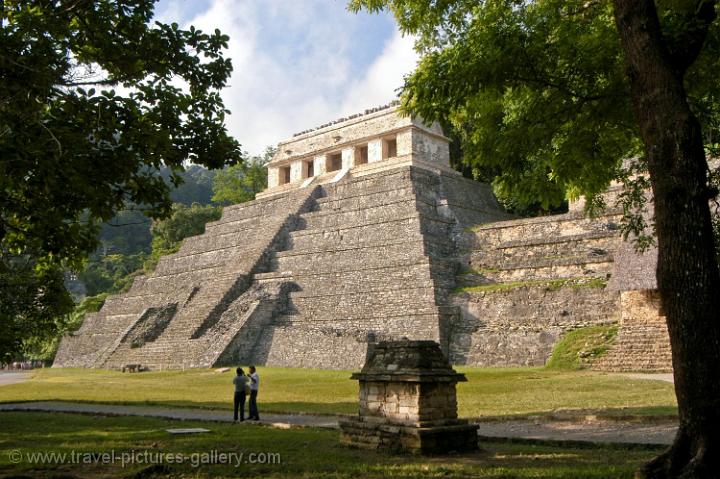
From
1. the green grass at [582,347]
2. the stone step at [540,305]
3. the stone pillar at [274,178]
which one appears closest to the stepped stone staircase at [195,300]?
the stone pillar at [274,178]

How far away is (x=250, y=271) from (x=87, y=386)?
8.98 m

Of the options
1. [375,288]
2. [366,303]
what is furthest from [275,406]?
[375,288]

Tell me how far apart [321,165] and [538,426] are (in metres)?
24.8

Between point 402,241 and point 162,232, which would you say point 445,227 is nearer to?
point 402,241

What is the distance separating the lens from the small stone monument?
265 inches

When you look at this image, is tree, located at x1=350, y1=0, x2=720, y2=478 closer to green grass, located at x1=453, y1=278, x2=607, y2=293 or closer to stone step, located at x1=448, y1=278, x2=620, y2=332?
stone step, located at x1=448, y1=278, x2=620, y2=332

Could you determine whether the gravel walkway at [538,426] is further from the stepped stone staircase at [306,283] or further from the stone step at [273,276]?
the stone step at [273,276]

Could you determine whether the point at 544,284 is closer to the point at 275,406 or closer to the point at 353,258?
the point at 353,258

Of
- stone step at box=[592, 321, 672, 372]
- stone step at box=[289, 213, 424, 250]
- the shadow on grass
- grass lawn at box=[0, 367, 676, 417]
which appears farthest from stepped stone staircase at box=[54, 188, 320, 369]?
stone step at box=[592, 321, 672, 372]

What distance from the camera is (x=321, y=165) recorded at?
32125 mm

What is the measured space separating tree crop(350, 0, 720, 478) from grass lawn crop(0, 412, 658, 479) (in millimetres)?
1332

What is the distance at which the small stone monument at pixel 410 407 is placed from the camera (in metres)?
6.74

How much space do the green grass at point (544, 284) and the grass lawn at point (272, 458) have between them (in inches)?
481

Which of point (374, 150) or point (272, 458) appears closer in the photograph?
point (272, 458)
